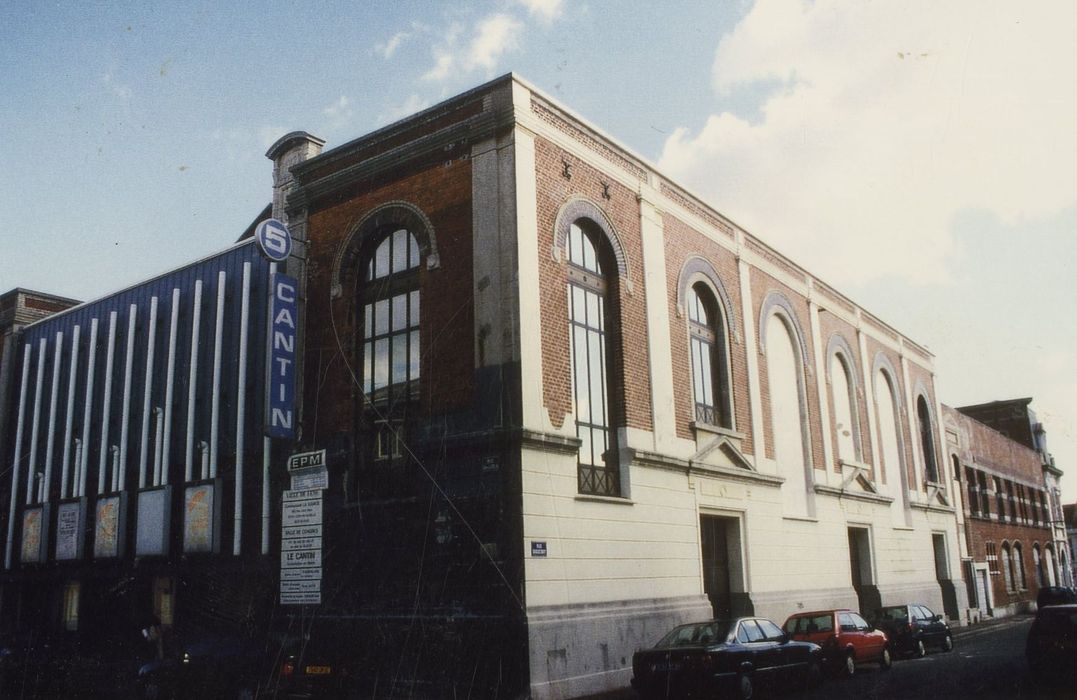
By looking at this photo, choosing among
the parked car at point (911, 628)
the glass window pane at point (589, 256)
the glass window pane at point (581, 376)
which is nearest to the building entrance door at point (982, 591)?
the parked car at point (911, 628)

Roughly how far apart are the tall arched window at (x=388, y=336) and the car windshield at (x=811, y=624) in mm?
9342

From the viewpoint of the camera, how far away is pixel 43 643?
20.5 metres

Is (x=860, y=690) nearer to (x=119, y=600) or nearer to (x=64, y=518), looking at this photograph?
(x=119, y=600)

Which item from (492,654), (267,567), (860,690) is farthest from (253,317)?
(860,690)

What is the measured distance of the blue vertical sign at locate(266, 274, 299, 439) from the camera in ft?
57.9

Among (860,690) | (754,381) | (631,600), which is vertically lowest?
(860,690)

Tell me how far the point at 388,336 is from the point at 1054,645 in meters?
13.3

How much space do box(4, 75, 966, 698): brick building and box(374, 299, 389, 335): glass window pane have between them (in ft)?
0.19

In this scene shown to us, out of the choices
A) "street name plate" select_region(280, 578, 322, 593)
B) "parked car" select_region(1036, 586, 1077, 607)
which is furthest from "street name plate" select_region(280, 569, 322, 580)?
"parked car" select_region(1036, 586, 1077, 607)

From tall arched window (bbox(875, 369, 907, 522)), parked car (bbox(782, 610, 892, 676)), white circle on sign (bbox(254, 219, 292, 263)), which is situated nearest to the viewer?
white circle on sign (bbox(254, 219, 292, 263))

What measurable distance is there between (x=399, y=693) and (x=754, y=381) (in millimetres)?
12751

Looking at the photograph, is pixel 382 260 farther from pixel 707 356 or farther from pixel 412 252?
pixel 707 356

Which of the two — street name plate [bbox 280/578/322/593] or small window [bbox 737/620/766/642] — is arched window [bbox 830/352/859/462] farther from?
street name plate [bbox 280/578/322/593]

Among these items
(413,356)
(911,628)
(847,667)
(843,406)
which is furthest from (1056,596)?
(413,356)
